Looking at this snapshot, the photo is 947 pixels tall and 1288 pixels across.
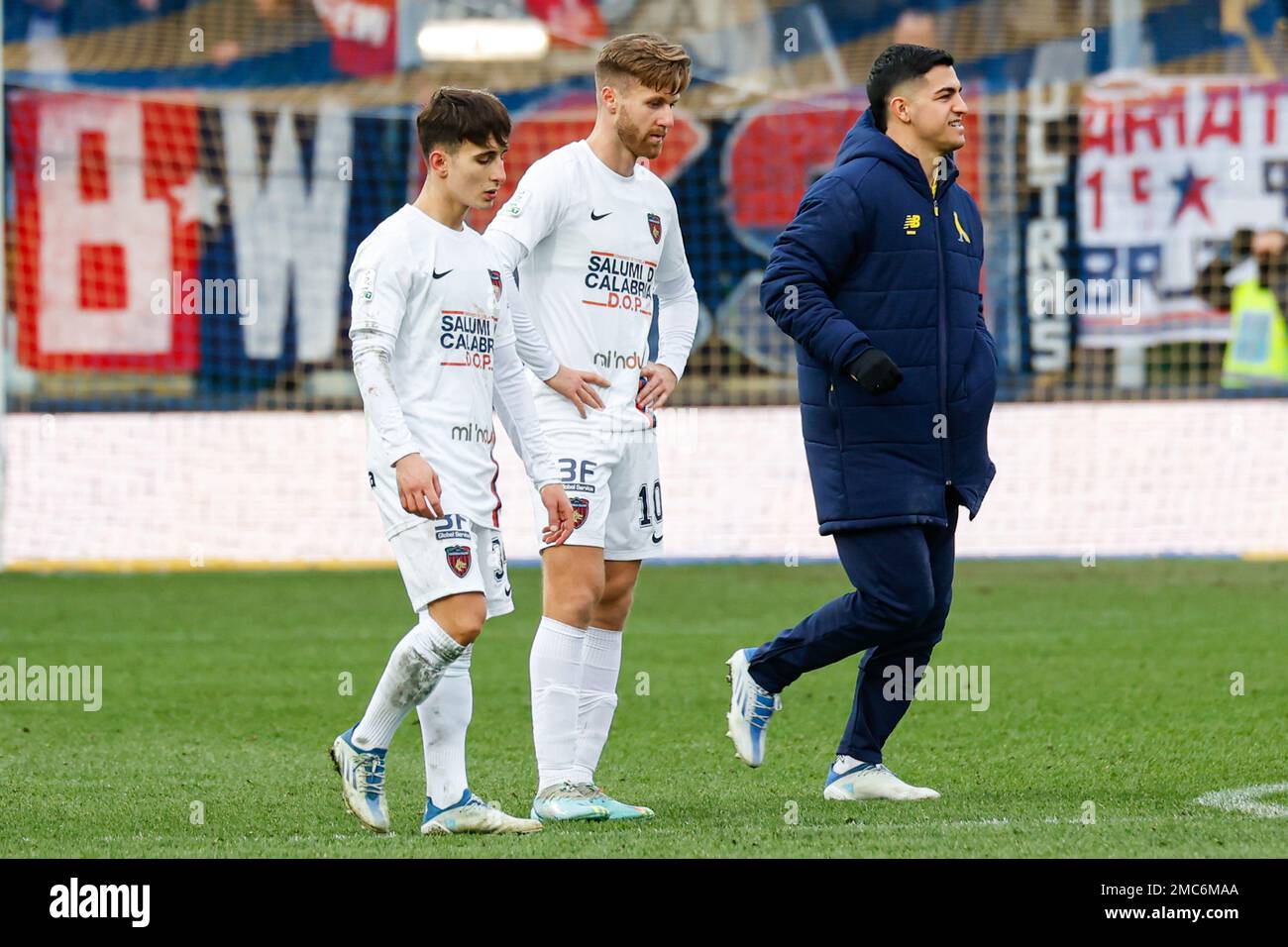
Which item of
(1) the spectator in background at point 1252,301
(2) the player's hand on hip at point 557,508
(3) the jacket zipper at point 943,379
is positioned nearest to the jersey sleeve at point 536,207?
(2) the player's hand on hip at point 557,508

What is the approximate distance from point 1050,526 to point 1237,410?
1663 mm

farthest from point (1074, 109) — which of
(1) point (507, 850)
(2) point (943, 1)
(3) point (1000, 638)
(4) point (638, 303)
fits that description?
(1) point (507, 850)

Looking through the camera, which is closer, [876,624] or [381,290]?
[381,290]

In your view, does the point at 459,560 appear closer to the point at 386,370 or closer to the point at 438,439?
the point at 438,439

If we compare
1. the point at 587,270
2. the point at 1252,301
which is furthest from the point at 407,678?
the point at 1252,301

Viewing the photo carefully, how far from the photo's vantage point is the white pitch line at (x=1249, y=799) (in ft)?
17.8

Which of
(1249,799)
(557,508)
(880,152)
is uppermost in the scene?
(880,152)

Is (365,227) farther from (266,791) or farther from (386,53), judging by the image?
(266,791)

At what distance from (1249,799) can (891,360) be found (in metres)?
1.54

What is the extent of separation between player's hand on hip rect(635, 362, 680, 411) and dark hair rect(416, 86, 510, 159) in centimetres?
85

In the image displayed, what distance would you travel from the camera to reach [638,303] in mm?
5848

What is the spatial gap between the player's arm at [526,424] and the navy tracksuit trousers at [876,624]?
2.58ft

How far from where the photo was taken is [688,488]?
15625 mm

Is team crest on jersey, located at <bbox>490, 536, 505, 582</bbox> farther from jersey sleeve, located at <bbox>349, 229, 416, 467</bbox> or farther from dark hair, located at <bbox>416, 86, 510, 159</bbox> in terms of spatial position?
dark hair, located at <bbox>416, 86, 510, 159</bbox>
